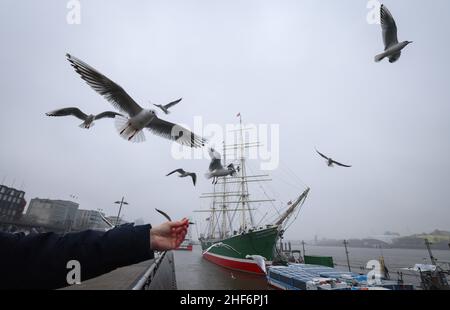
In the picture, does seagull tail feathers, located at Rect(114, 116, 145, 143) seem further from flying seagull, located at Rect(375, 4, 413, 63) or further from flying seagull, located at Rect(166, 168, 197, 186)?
flying seagull, located at Rect(375, 4, 413, 63)

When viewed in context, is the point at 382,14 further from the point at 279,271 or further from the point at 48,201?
the point at 48,201

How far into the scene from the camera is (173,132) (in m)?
7.21

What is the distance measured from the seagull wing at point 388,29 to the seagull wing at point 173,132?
26.4ft

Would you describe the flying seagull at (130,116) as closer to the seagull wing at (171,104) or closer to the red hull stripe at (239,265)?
the seagull wing at (171,104)

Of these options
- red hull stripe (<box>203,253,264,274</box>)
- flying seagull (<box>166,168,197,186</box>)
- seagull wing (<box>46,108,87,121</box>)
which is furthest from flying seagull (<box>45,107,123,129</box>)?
red hull stripe (<box>203,253,264,274</box>)

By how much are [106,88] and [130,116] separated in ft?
4.12

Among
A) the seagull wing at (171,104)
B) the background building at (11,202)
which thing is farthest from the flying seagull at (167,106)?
the background building at (11,202)

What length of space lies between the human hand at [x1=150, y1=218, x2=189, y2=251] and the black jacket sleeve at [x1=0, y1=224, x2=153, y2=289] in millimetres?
139

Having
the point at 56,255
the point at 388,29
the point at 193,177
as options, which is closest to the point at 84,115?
the point at 193,177

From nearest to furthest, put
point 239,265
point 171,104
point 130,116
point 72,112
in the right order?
point 130,116 < point 72,112 < point 171,104 < point 239,265

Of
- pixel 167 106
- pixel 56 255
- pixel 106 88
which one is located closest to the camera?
pixel 56 255

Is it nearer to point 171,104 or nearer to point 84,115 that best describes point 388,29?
point 171,104
